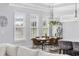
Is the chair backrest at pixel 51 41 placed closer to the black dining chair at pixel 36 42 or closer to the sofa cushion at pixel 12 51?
the black dining chair at pixel 36 42

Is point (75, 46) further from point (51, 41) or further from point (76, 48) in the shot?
point (51, 41)

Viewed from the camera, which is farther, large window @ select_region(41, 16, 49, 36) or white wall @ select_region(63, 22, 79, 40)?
large window @ select_region(41, 16, 49, 36)

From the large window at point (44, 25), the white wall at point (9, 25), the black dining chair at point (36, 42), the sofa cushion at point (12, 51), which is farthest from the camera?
the large window at point (44, 25)

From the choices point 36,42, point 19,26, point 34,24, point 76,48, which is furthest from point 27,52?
point 34,24

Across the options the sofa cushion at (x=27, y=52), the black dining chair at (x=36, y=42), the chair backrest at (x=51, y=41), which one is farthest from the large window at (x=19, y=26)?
the sofa cushion at (x=27, y=52)

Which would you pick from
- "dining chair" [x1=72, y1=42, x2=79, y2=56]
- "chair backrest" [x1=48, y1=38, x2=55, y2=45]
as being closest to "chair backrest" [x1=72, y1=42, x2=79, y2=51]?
"dining chair" [x1=72, y1=42, x2=79, y2=56]

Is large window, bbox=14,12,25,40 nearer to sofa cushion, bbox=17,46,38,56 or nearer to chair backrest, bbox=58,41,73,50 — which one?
chair backrest, bbox=58,41,73,50

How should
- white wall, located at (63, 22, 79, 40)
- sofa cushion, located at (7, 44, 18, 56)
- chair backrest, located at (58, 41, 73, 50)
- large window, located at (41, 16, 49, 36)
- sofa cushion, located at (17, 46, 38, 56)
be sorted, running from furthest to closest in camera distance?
large window, located at (41, 16, 49, 36), white wall, located at (63, 22, 79, 40), chair backrest, located at (58, 41, 73, 50), sofa cushion, located at (7, 44, 18, 56), sofa cushion, located at (17, 46, 38, 56)

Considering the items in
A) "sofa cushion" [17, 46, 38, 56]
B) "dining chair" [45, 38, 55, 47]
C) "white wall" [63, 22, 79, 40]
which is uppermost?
"white wall" [63, 22, 79, 40]

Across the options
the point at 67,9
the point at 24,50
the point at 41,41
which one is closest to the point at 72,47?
the point at 41,41

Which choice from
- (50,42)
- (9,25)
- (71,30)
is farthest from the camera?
(71,30)

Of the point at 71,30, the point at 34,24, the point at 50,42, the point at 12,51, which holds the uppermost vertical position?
the point at 34,24

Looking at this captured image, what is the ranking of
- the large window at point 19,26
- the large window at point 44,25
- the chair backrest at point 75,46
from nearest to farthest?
the chair backrest at point 75,46, the large window at point 19,26, the large window at point 44,25

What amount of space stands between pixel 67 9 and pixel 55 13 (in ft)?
2.77
